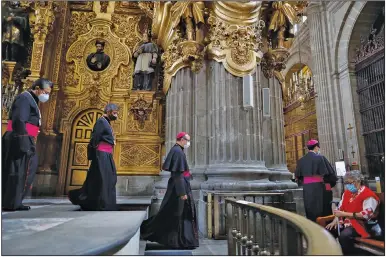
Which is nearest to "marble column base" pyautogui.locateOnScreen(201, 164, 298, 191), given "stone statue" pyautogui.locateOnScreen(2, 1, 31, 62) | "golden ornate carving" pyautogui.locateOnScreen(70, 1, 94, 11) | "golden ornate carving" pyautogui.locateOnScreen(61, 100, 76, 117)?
"golden ornate carving" pyautogui.locateOnScreen(61, 100, 76, 117)

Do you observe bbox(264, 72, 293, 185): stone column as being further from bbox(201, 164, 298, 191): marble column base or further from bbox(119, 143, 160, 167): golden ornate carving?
bbox(119, 143, 160, 167): golden ornate carving

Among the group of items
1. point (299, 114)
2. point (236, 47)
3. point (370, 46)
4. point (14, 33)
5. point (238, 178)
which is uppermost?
point (370, 46)

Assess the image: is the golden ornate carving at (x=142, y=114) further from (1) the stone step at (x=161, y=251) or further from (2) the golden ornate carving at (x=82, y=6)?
(1) the stone step at (x=161, y=251)

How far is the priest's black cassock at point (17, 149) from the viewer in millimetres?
2859

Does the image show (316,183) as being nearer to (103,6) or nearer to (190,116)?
(190,116)

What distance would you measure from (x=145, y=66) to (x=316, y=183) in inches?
234

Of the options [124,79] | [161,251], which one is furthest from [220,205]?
[124,79]

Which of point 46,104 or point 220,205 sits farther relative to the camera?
point 46,104

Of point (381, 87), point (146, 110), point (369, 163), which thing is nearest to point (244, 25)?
point (146, 110)

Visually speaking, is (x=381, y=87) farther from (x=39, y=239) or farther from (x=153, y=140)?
(x=39, y=239)

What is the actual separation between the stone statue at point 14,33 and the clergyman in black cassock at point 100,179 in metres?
5.90

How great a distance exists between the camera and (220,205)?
14.3 ft

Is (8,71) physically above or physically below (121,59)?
below

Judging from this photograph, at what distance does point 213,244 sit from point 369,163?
11.5 m
